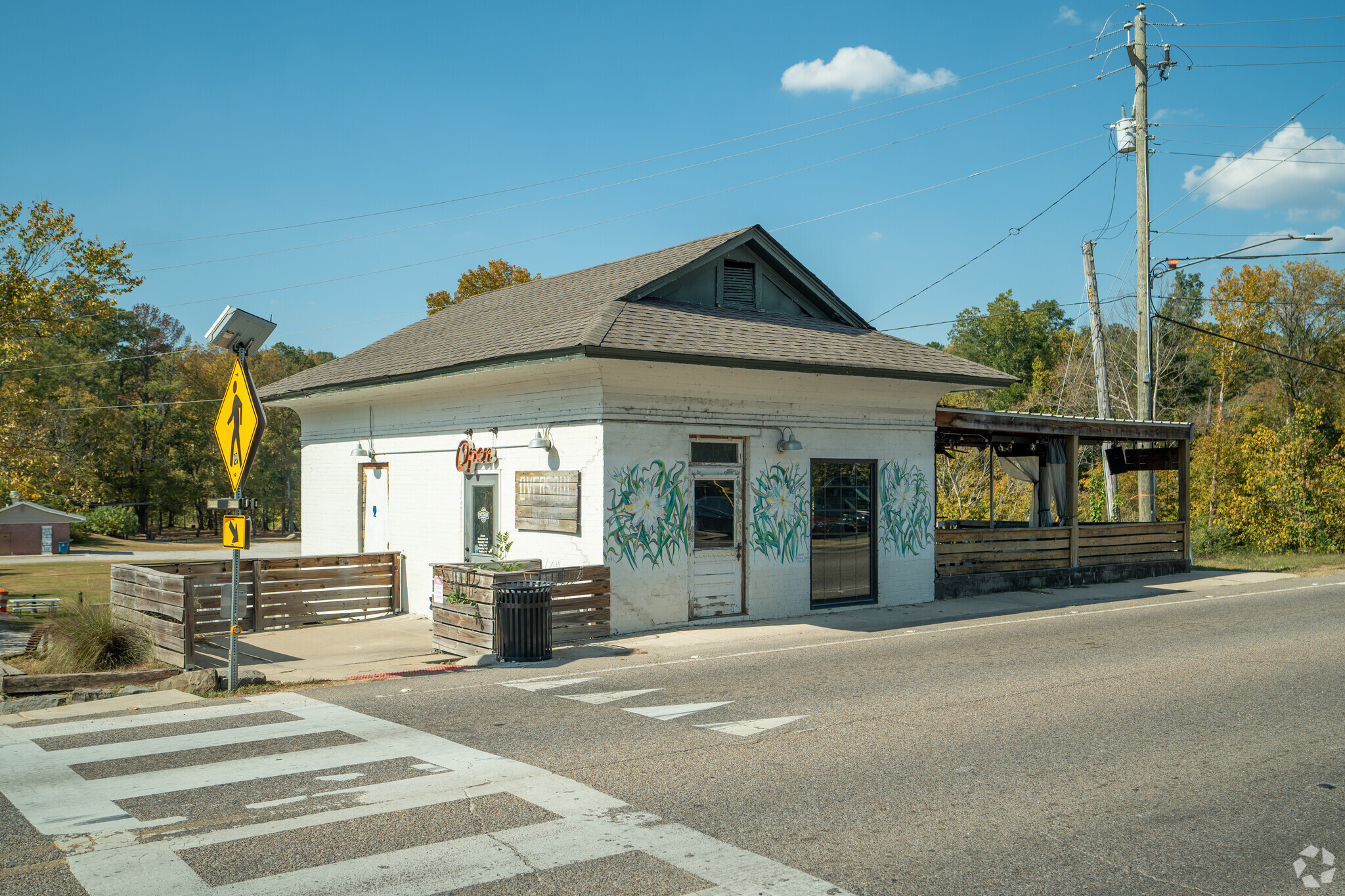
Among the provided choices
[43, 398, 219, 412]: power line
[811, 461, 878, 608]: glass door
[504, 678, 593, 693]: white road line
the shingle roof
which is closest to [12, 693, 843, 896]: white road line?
[504, 678, 593, 693]: white road line

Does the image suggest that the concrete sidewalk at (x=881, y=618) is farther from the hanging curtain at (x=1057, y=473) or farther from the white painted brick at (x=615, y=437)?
the hanging curtain at (x=1057, y=473)

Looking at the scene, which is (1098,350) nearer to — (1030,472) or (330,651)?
(1030,472)

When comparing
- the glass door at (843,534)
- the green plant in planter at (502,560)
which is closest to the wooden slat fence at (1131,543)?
the glass door at (843,534)

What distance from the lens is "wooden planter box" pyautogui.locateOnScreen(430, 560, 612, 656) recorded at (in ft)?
37.3

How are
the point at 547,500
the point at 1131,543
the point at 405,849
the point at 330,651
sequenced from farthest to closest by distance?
the point at 1131,543
the point at 547,500
the point at 330,651
the point at 405,849

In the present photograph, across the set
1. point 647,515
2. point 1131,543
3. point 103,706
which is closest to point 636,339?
point 647,515

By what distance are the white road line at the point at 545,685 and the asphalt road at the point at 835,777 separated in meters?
0.04

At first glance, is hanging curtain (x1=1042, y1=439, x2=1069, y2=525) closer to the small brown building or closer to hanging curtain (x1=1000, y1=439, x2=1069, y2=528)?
hanging curtain (x1=1000, y1=439, x2=1069, y2=528)

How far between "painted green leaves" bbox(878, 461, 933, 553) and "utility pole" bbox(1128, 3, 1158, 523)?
8.62 meters

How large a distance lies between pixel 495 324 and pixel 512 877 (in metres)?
13.6

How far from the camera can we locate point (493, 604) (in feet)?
36.5

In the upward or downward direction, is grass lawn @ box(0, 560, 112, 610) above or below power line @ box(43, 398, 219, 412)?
below

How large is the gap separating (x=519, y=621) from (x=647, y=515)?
2.98m

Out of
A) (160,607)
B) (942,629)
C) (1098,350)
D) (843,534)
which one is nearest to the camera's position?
(160,607)
